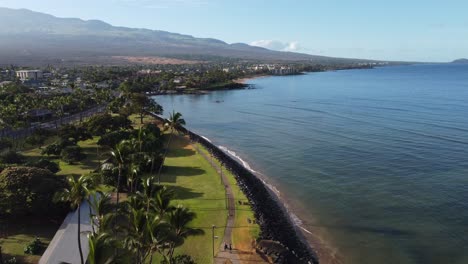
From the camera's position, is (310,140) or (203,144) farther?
(310,140)

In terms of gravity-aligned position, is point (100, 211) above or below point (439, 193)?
above

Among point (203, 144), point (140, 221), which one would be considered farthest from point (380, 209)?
point (203, 144)

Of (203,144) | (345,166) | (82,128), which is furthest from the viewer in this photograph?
(203,144)

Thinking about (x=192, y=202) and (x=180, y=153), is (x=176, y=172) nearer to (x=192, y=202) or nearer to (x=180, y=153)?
(x=180, y=153)

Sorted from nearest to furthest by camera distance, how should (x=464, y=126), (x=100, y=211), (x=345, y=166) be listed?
(x=100, y=211), (x=345, y=166), (x=464, y=126)

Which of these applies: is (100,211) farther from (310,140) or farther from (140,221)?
(310,140)

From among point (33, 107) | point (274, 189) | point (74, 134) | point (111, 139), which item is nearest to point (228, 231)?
point (274, 189)
